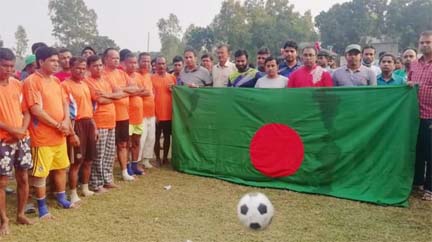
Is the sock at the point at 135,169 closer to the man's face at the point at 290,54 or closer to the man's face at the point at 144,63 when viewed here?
the man's face at the point at 144,63

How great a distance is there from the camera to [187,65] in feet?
24.7

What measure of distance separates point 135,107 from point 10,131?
2.56 meters

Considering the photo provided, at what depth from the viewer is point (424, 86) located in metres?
5.21

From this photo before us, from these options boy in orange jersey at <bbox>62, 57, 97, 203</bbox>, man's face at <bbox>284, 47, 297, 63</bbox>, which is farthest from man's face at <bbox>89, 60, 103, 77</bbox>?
man's face at <bbox>284, 47, 297, 63</bbox>

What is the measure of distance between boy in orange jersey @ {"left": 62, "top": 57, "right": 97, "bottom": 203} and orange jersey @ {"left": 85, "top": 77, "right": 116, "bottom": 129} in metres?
0.16

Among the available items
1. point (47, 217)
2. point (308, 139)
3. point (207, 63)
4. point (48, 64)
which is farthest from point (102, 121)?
point (207, 63)

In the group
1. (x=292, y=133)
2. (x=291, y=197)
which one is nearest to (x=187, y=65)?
(x=292, y=133)

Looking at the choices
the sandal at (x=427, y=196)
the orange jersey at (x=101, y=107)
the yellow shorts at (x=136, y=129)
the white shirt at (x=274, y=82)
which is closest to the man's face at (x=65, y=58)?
the orange jersey at (x=101, y=107)

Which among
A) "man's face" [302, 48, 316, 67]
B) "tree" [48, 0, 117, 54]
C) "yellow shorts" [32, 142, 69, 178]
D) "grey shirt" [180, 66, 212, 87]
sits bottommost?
"yellow shorts" [32, 142, 69, 178]

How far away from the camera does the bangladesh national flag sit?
5.21m

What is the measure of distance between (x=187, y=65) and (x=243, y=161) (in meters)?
2.08

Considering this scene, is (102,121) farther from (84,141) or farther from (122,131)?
(122,131)

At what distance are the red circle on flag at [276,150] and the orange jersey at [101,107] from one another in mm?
2047

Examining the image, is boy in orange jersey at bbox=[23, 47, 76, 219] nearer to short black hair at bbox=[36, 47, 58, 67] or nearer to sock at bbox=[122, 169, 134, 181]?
short black hair at bbox=[36, 47, 58, 67]
